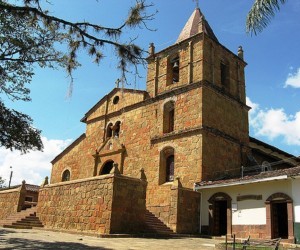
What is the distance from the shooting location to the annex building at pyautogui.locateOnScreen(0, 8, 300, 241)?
1559cm

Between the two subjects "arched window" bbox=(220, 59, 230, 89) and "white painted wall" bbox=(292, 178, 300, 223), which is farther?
"arched window" bbox=(220, 59, 230, 89)

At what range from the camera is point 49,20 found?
707 cm

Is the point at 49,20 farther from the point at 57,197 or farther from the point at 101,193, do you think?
the point at 57,197

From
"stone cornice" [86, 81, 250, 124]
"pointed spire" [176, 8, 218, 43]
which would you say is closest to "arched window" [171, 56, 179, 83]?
"pointed spire" [176, 8, 218, 43]

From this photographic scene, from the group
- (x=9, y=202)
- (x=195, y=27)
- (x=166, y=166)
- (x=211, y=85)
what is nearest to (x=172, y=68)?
(x=195, y=27)

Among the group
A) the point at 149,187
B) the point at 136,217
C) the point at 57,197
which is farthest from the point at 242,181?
the point at 57,197

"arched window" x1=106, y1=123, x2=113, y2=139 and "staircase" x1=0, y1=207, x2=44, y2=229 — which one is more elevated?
"arched window" x1=106, y1=123, x2=113, y2=139

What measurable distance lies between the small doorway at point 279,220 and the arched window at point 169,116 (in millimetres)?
8322

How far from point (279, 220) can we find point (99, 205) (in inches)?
325

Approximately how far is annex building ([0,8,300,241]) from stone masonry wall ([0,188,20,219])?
3.30 metres

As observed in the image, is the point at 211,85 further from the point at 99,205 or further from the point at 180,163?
the point at 99,205

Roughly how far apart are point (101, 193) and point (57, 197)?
408 cm

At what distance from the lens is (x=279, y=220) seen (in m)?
16.1

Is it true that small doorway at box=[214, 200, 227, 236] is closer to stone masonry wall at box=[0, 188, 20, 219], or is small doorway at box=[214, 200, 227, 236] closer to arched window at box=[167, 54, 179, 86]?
arched window at box=[167, 54, 179, 86]
